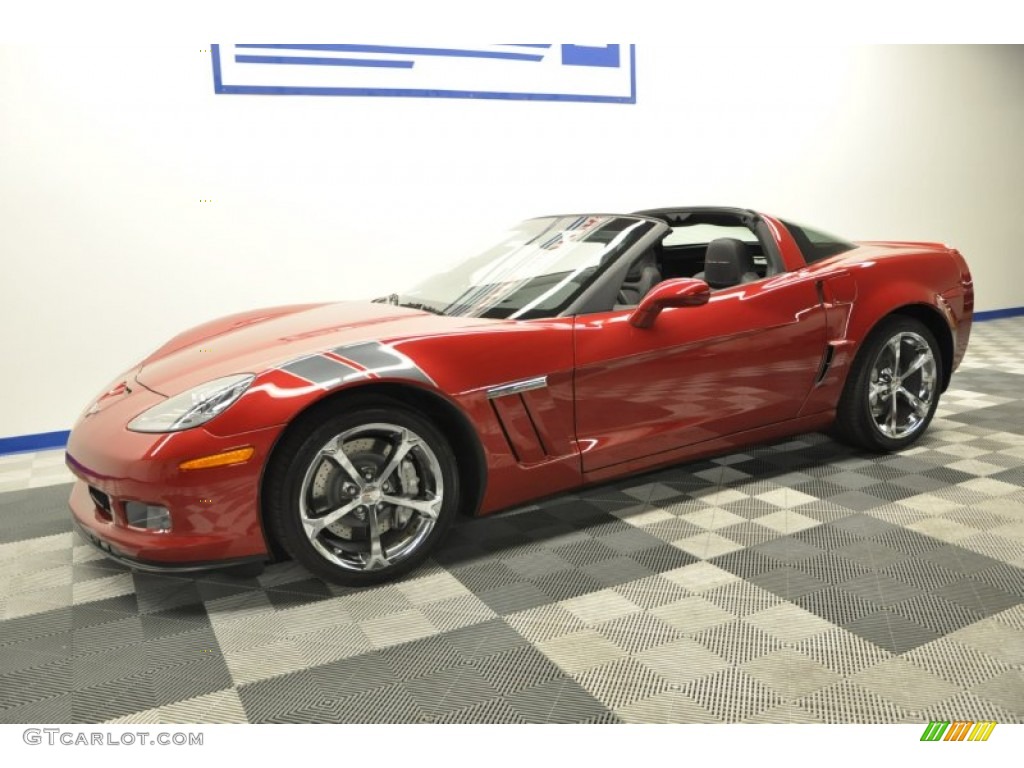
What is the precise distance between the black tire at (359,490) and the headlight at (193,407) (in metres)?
0.19

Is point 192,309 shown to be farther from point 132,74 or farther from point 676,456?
point 676,456

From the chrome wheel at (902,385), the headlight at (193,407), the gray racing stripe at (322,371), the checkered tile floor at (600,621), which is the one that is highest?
the gray racing stripe at (322,371)

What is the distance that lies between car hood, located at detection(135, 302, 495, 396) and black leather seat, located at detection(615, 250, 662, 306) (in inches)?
25.3

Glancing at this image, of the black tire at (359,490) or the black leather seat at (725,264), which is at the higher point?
the black leather seat at (725,264)

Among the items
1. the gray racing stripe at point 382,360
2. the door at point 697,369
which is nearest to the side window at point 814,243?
the door at point 697,369

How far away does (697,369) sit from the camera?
296 cm

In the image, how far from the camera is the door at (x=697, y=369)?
278 centimetres

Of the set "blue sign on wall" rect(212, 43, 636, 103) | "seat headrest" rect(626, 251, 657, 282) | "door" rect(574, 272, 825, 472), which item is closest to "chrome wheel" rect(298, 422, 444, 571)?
"door" rect(574, 272, 825, 472)

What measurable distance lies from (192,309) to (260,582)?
106 inches

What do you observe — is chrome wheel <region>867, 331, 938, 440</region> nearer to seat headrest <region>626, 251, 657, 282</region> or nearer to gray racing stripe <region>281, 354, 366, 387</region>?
seat headrest <region>626, 251, 657, 282</region>

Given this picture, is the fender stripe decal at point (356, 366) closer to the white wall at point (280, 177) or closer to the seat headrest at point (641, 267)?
the seat headrest at point (641, 267)

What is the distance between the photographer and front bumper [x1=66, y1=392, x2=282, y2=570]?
88.0 inches

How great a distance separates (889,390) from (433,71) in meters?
3.32
